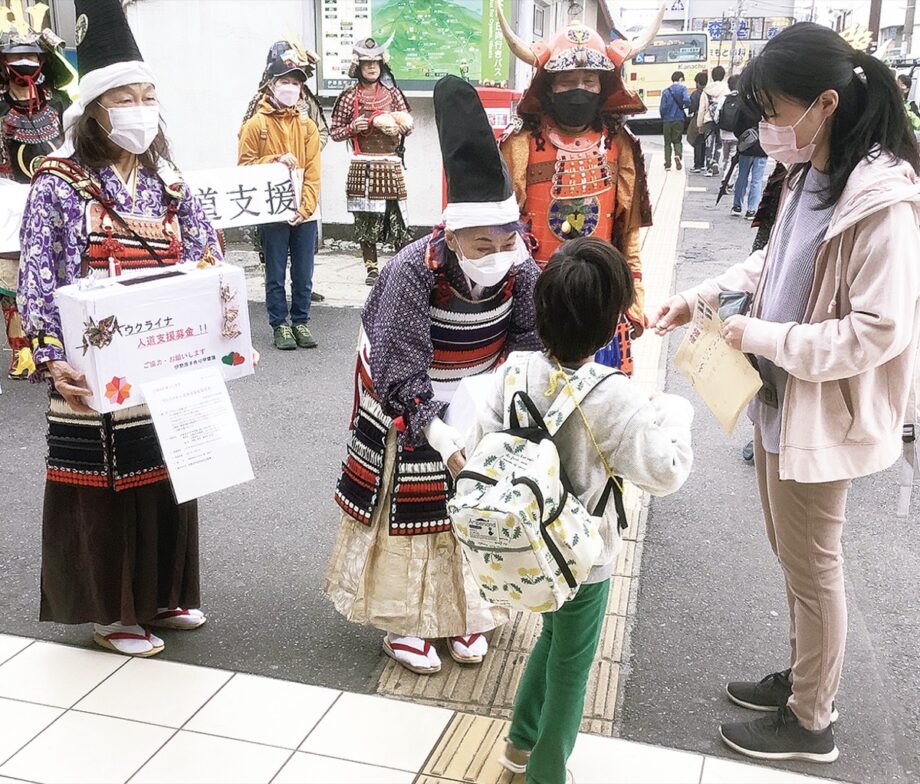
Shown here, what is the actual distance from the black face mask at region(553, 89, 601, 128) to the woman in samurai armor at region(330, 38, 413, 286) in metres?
3.99

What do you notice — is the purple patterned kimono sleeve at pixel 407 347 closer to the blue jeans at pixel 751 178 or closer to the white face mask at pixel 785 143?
the white face mask at pixel 785 143

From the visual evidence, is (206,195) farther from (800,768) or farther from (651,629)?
(800,768)

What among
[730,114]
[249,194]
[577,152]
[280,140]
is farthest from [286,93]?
[730,114]

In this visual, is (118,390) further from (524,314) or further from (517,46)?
(517,46)

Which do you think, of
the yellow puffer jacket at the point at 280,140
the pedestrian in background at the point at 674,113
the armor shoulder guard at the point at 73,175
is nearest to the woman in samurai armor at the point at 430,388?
the armor shoulder guard at the point at 73,175

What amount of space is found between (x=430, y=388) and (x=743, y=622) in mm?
1509

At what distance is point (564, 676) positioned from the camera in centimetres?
215

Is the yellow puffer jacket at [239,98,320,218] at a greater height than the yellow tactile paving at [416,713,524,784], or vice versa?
the yellow puffer jacket at [239,98,320,218]

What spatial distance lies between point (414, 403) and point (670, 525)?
1.91 m

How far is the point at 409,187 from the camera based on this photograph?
30.0 ft

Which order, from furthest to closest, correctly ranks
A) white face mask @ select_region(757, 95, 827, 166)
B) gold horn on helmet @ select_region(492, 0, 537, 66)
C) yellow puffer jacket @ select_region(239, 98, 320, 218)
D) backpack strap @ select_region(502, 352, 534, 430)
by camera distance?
1. yellow puffer jacket @ select_region(239, 98, 320, 218)
2. gold horn on helmet @ select_region(492, 0, 537, 66)
3. white face mask @ select_region(757, 95, 827, 166)
4. backpack strap @ select_region(502, 352, 534, 430)

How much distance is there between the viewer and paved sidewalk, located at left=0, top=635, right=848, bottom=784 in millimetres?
2449

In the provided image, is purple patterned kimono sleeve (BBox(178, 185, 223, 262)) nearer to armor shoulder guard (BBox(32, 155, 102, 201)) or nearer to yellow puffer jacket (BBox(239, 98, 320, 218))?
armor shoulder guard (BBox(32, 155, 102, 201))

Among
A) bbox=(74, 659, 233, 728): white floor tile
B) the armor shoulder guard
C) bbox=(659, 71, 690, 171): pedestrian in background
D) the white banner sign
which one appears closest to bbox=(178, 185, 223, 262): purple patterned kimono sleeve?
the armor shoulder guard
